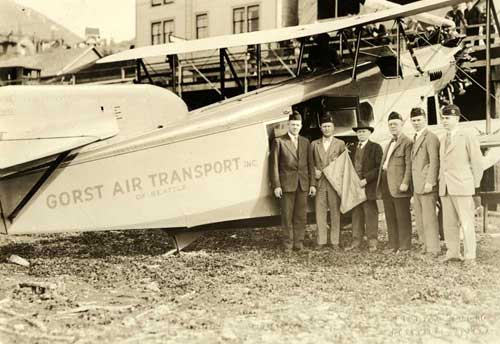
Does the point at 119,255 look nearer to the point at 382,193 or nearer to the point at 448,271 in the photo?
the point at 382,193

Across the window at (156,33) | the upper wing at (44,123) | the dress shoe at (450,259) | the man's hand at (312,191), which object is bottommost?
the dress shoe at (450,259)

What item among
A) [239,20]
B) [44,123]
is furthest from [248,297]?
[239,20]

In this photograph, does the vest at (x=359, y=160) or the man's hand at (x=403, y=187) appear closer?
the man's hand at (x=403, y=187)

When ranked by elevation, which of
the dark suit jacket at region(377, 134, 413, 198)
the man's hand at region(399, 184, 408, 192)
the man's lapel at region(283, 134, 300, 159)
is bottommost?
the man's hand at region(399, 184, 408, 192)

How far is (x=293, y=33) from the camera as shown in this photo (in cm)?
846

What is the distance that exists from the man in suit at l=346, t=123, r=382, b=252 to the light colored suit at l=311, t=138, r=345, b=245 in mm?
239

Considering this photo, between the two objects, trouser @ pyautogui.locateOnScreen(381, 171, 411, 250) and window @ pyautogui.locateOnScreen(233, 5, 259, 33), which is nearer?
trouser @ pyautogui.locateOnScreen(381, 171, 411, 250)

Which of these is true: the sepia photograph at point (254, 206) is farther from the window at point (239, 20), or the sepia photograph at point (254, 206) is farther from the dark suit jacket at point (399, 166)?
the window at point (239, 20)

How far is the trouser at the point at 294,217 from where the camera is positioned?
284 inches

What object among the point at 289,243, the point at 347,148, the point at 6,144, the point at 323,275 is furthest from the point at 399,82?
the point at 6,144

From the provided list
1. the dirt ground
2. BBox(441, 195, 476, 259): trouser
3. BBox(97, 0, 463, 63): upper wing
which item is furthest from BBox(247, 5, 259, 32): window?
BBox(441, 195, 476, 259): trouser

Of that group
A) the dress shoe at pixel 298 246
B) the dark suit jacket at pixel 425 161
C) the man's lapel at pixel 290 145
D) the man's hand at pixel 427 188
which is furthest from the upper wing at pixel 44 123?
the man's hand at pixel 427 188

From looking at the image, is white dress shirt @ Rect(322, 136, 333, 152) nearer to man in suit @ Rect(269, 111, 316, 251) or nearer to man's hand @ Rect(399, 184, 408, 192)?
man in suit @ Rect(269, 111, 316, 251)

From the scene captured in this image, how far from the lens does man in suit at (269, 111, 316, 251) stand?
7137mm
